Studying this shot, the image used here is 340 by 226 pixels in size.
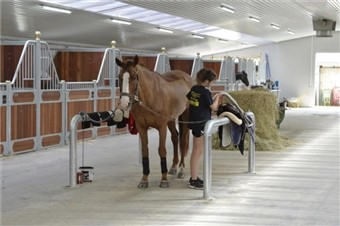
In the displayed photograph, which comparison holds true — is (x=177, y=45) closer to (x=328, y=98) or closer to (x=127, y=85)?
(x=328, y=98)

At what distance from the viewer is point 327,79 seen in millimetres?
26062

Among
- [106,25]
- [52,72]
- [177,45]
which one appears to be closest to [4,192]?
[52,72]

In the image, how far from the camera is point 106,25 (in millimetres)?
16156

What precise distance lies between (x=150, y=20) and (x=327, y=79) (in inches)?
490

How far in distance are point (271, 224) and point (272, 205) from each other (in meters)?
0.65

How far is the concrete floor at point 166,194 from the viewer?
432 centimetres

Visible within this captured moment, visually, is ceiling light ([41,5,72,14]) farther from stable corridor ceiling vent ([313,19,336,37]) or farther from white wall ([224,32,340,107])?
white wall ([224,32,340,107])

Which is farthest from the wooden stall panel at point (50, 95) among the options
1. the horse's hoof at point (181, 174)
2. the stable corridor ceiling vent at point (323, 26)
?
the stable corridor ceiling vent at point (323, 26)

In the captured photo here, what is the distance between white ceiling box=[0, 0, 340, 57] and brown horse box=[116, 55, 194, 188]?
6.26m

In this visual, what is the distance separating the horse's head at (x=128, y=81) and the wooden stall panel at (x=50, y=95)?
3517 mm

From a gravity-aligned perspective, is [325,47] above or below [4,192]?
above

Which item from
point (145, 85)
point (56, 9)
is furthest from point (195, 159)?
point (56, 9)

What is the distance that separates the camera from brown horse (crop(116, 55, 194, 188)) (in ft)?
16.8

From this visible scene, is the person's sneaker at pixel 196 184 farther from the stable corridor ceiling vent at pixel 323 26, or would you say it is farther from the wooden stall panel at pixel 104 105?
the stable corridor ceiling vent at pixel 323 26
